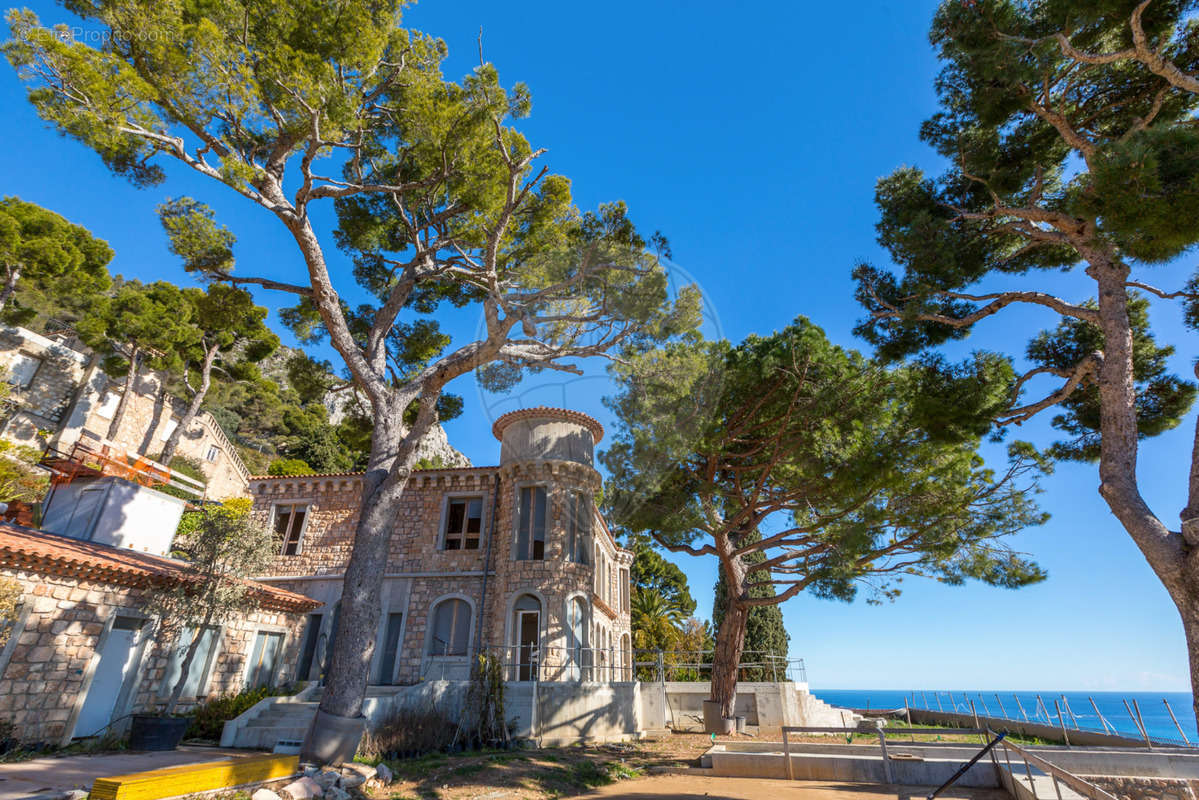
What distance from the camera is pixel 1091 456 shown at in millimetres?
10336

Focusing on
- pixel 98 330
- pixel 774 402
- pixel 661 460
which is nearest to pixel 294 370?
pixel 661 460

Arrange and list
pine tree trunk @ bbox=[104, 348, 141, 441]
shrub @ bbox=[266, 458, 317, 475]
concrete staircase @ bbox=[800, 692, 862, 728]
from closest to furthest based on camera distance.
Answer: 1. concrete staircase @ bbox=[800, 692, 862, 728]
2. pine tree trunk @ bbox=[104, 348, 141, 441]
3. shrub @ bbox=[266, 458, 317, 475]

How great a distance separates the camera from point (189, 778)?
5734mm

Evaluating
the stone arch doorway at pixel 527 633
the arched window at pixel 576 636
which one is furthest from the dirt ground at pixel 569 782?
the arched window at pixel 576 636

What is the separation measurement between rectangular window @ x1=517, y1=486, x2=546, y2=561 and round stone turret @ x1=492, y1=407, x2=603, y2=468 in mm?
1091

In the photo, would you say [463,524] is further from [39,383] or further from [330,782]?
[39,383]

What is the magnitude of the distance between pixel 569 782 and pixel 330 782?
3479mm

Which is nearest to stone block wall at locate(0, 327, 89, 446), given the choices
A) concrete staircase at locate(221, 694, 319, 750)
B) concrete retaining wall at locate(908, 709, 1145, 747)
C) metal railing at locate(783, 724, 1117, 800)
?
concrete staircase at locate(221, 694, 319, 750)

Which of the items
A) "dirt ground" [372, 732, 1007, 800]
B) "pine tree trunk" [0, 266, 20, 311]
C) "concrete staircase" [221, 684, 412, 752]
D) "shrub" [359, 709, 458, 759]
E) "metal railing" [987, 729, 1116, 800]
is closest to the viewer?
"metal railing" [987, 729, 1116, 800]

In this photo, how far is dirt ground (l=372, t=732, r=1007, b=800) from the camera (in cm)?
753

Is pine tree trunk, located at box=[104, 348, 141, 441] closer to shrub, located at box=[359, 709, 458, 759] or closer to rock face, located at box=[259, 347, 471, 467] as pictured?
rock face, located at box=[259, 347, 471, 467]

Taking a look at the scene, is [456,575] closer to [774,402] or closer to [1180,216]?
[774,402]

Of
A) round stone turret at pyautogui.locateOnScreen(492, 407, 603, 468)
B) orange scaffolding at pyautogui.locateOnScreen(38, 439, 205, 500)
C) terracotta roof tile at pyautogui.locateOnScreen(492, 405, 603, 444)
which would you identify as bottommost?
orange scaffolding at pyautogui.locateOnScreen(38, 439, 205, 500)

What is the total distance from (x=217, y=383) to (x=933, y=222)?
41.8 meters
